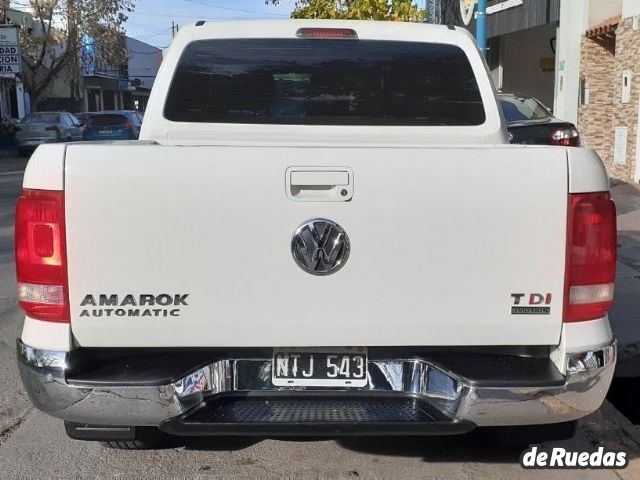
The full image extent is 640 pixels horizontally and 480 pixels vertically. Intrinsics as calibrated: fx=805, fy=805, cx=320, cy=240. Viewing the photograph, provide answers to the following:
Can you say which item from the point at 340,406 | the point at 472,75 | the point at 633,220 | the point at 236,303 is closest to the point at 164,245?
the point at 236,303

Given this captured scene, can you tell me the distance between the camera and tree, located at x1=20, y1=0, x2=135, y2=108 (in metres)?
31.9

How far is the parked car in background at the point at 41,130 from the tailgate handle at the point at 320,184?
2324 cm

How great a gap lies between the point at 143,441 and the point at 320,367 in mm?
1122

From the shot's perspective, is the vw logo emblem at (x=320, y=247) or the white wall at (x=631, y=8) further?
the white wall at (x=631, y=8)

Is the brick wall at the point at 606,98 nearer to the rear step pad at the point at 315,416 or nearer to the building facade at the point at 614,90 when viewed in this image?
the building facade at the point at 614,90

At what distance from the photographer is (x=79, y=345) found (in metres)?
3.12

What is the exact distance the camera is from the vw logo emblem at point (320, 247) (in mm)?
3014

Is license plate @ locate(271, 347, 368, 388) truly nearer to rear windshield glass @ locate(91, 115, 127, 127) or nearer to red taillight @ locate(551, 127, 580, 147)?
red taillight @ locate(551, 127, 580, 147)

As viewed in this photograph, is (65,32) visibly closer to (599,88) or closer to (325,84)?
(599,88)

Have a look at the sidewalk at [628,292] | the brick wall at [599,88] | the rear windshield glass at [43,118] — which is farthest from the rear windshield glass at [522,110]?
the rear windshield glass at [43,118]

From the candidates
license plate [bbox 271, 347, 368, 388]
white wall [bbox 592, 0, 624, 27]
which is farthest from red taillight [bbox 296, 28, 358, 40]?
white wall [bbox 592, 0, 624, 27]

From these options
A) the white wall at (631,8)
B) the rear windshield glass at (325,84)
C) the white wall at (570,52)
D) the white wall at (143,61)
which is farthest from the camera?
the white wall at (143,61)

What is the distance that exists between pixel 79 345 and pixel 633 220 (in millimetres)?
9457

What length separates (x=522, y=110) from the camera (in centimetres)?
1188
